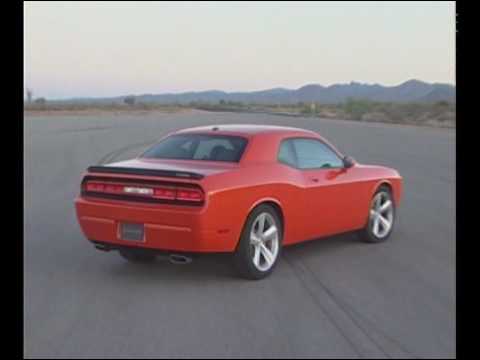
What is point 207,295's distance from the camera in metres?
7.04

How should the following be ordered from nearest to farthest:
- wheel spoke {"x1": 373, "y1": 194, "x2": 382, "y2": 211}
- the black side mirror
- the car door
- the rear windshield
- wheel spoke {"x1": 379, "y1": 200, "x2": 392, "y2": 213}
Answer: the rear windshield
the car door
the black side mirror
wheel spoke {"x1": 373, "y1": 194, "x2": 382, "y2": 211}
wheel spoke {"x1": 379, "y1": 200, "x2": 392, "y2": 213}

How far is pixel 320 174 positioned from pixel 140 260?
2.15m

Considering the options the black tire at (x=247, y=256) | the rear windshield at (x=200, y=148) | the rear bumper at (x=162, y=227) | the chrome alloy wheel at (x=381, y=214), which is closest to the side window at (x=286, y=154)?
the rear windshield at (x=200, y=148)

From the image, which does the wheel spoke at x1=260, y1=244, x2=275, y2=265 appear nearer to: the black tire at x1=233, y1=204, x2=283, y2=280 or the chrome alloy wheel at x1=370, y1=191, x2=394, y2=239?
the black tire at x1=233, y1=204, x2=283, y2=280

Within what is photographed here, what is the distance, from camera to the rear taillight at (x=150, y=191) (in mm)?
7230

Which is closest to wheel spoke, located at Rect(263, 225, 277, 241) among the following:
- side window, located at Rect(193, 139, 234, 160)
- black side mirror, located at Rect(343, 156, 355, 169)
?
side window, located at Rect(193, 139, 234, 160)

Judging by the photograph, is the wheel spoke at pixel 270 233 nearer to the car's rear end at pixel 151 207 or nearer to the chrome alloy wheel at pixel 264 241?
the chrome alloy wheel at pixel 264 241

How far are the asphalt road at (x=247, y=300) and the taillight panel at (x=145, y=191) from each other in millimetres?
657

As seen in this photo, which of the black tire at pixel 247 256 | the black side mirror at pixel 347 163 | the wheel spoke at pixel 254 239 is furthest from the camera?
the black side mirror at pixel 347 163

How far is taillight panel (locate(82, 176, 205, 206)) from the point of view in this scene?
7234 millimetres

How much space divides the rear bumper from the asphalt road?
0.32 m

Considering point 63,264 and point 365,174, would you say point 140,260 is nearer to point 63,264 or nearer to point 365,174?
point 63,264

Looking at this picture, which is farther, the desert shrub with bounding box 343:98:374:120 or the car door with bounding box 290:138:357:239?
the desert shrub with bounding box 343:98:374:120

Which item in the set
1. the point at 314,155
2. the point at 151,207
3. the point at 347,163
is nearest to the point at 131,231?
the point at 151,207
